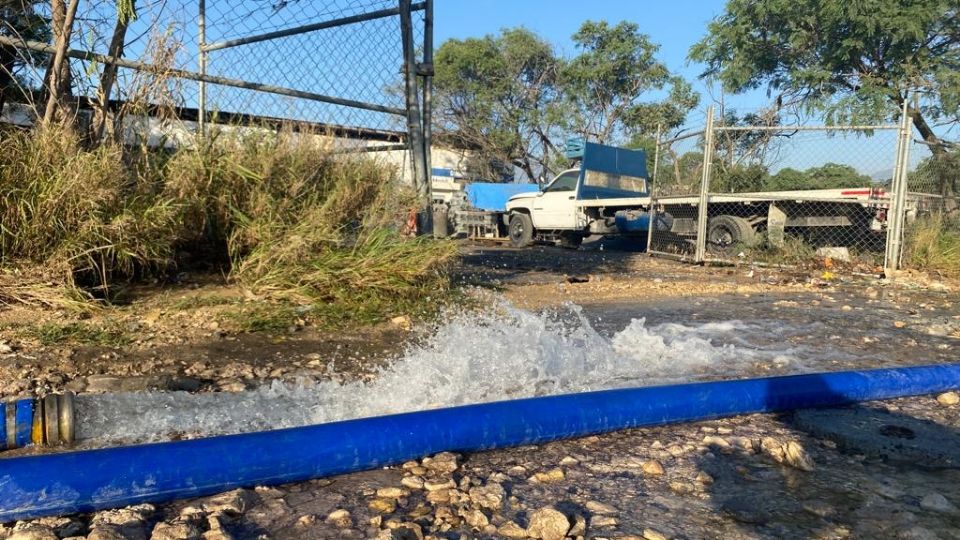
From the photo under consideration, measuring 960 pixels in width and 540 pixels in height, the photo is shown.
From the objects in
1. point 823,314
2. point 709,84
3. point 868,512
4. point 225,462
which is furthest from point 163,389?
point 709,84

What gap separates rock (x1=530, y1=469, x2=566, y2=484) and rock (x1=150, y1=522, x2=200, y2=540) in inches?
39.2

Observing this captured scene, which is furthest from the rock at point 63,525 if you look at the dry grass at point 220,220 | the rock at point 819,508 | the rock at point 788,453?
the dry grass at point 220,220

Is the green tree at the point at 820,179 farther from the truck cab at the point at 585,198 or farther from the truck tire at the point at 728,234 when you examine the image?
the truck cab at the point at 585,198

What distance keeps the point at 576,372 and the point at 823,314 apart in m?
3.56

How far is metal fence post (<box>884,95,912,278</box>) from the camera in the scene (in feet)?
30.1

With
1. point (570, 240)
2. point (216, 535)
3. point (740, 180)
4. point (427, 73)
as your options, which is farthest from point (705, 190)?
point (216, 535)

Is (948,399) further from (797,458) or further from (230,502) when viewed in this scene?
(230,502)

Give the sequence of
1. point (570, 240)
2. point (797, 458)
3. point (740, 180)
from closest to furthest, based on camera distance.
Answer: point (797, 458)
point (740, 180)
point (570, 240)

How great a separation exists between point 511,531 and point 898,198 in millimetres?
9030

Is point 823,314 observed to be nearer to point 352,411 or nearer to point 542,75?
point 352,411

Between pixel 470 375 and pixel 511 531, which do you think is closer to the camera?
pixel 511 531

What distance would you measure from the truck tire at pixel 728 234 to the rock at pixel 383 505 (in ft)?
32.9

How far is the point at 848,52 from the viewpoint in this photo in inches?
646

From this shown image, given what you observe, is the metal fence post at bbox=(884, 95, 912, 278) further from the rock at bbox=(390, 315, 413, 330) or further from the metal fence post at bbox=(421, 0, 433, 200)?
the rock at bbox=(390, 315, 413, 330)
